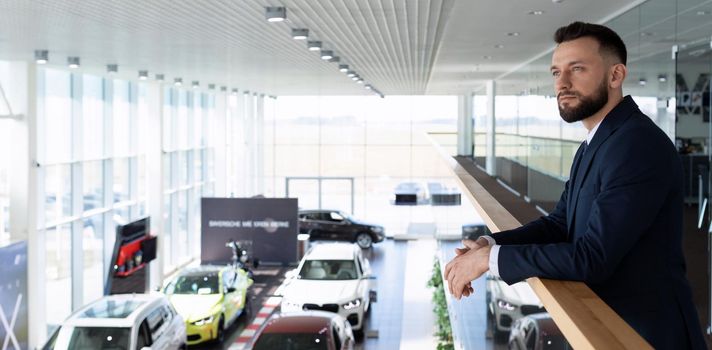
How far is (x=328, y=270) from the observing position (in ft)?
62.0

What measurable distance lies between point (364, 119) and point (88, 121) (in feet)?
56.8

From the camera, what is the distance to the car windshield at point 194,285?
712 inches

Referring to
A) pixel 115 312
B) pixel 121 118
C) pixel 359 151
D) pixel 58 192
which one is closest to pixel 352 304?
pixel 115 312

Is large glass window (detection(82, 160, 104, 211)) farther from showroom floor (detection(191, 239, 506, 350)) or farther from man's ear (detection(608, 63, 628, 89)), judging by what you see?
man's ear (detection(608, 63, 628, 89))

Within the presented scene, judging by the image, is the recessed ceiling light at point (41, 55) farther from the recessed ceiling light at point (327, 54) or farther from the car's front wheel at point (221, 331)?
the car's front wheel at point (221, 331)

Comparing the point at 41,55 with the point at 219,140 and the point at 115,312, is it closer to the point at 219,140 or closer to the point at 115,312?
the point at 115,312

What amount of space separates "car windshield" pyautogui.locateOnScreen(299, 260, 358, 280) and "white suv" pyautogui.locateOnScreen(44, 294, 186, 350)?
5327 mm

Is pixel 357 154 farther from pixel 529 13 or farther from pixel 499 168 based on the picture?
pixel 529 13

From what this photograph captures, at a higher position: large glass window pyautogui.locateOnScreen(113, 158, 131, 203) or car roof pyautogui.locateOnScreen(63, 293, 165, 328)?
large glass window pyautogui.locateOnScreen(113, 158, 131, 203)

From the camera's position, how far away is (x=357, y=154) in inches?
1407

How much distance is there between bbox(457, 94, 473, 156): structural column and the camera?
32.9 m

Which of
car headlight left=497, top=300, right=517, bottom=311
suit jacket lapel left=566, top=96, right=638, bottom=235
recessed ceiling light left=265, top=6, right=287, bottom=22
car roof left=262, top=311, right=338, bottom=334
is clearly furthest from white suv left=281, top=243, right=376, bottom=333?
suit jacket lapel left=566, top=96, right=638, bottom=235

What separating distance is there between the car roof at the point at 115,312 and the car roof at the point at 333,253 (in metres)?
5.85

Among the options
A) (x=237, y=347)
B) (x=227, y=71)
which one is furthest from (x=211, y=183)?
(x=237, y=347)
